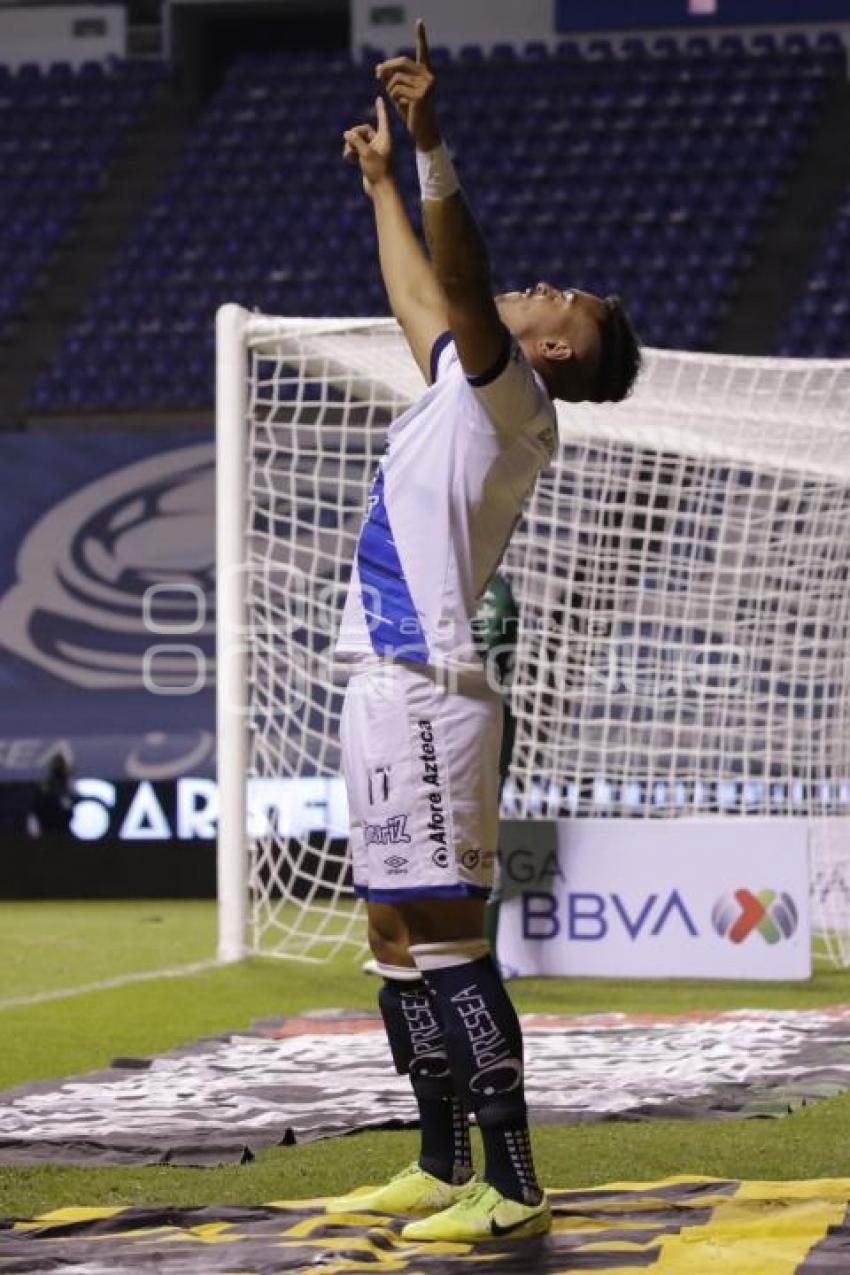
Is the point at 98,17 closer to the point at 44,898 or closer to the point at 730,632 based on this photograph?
the point at 44,898

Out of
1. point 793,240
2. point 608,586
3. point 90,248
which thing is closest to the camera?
point 608,586

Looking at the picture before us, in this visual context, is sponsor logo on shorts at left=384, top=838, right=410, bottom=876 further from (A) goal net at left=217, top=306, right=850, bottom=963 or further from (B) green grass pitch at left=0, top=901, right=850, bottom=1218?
(A) goal net at left=217, top=306, right=850, bottom=963

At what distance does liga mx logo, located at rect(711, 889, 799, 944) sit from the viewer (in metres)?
9.71

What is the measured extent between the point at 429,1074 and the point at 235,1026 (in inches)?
156

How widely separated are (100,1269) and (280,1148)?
1527 mm

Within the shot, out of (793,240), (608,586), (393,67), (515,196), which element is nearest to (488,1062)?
(393,67)

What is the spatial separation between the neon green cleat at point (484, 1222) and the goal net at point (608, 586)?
6.06m

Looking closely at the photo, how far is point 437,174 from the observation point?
3752 millimetres

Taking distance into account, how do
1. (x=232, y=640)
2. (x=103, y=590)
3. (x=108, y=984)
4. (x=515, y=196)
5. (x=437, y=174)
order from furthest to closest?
(x=515, y=196), (x=103, y=590), (x=232, y=640), (x=108, y=984), (x=437, y=174)

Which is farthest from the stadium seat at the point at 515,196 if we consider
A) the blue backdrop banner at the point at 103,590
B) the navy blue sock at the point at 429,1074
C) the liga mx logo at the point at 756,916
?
the navy blue sock at the point at 429,1074

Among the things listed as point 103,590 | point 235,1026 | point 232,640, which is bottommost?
point 103,590

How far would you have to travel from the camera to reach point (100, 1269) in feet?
12.2

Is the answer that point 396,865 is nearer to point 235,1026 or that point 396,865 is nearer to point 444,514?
point 444,514

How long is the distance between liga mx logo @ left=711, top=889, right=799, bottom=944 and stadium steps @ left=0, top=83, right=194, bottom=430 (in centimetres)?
1195
